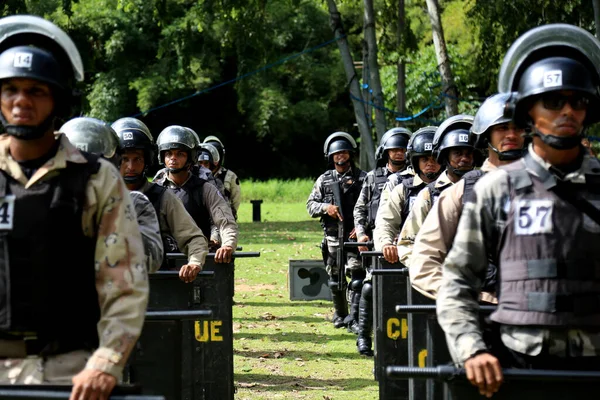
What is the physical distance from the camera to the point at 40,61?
4566mm

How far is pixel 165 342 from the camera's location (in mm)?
6293

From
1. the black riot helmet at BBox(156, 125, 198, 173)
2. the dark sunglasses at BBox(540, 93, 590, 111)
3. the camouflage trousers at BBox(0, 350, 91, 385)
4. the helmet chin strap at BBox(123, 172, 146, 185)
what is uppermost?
the black riot helmet at BBox(156, 125, 198, 173)

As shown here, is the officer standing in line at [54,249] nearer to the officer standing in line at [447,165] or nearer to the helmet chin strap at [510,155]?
the helmet chin strap at [510,155]

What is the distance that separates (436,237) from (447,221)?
12 cm

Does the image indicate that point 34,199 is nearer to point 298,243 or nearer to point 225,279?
point 225,279

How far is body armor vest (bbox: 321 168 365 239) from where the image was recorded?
15.2 m

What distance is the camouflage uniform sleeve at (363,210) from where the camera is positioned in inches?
546

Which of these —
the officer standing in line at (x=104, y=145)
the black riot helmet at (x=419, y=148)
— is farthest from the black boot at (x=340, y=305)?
the officer standing in line at (x=104, y=145)

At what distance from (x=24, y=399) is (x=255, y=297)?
13.5 meters

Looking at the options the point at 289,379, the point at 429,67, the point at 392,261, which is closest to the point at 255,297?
the point at 289,379

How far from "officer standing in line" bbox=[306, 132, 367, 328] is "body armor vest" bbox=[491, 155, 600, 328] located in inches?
380

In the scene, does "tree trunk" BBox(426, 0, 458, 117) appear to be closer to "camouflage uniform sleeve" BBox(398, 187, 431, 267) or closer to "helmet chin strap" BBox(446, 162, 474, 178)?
"helmet chin strap" BBox(446, 162, 474, 178)

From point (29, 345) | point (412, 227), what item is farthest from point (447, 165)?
point (29, 345)

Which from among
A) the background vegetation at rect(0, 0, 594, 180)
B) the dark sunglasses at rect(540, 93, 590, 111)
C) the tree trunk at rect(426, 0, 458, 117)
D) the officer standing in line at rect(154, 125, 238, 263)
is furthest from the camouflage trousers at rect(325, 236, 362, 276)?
the background vegetation at rect(0, 0, 594, 180)
